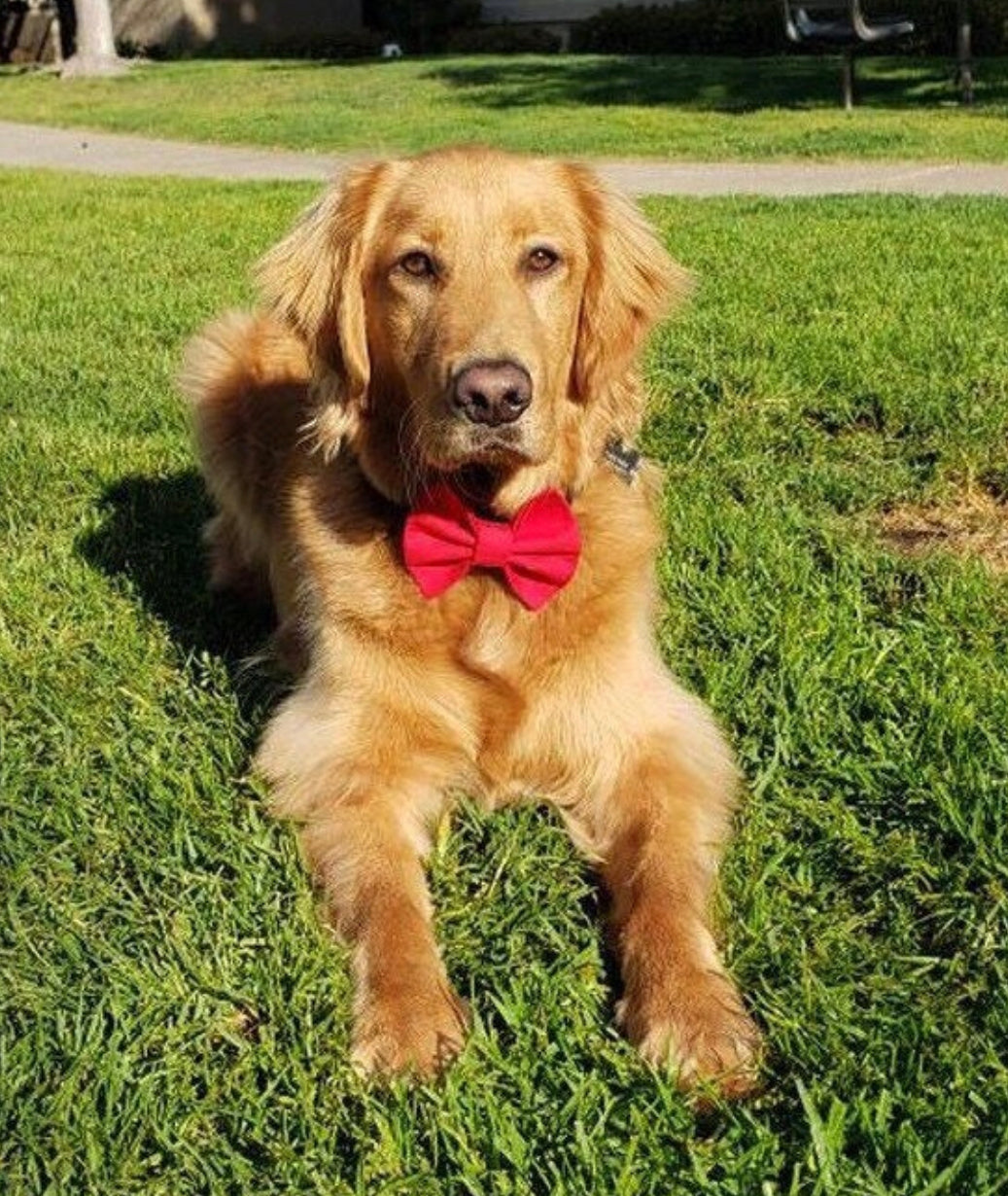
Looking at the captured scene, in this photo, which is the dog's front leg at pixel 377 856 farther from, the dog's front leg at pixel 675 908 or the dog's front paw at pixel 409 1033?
the dog's front leg at pixel 675 908

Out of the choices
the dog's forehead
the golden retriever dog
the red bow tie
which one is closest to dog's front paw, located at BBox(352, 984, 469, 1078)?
the golden retriever dog

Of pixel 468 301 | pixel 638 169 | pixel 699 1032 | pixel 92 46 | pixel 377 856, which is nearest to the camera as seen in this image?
pixel 699 1032

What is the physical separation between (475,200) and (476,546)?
73 centimetres

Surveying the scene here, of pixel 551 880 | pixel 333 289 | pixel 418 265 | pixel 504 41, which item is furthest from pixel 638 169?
pixel 504 41

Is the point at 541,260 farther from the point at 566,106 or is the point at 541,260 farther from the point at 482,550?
the point at 566,106

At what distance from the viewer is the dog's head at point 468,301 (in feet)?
9.64

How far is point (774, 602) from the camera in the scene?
12.3ft

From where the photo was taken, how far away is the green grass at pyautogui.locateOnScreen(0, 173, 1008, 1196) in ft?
6.75

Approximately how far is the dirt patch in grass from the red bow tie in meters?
1.50

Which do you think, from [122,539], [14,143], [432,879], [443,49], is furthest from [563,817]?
[443,49]

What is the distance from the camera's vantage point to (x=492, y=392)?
2.73m

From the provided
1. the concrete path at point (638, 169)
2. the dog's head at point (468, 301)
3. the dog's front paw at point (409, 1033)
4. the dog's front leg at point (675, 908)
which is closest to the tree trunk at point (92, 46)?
the concrete path at point (638, 169)

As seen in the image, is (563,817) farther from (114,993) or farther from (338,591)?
(114,993)

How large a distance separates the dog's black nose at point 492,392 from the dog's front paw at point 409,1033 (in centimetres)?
105
